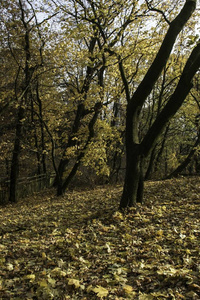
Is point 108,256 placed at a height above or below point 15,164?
below

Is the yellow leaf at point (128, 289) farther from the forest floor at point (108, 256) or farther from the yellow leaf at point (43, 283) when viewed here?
the yellow leaf at point (43, 283)

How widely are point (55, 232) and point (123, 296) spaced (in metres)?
3.14

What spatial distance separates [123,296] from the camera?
9.31 ft

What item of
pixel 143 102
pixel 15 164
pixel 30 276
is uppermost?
pixel 143 102

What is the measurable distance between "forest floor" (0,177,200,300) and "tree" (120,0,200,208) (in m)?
0.77

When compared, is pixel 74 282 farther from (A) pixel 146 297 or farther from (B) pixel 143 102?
(B) pixel 143 102

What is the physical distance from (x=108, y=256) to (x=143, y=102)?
13.1 feet

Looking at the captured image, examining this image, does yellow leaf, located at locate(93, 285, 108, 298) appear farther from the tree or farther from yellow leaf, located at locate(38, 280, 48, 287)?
the tree

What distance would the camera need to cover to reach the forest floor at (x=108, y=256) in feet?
9.77

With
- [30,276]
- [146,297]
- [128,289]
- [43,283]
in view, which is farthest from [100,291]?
[30,276]

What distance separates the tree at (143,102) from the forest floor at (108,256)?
77 cm

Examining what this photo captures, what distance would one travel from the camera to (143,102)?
20.9ft

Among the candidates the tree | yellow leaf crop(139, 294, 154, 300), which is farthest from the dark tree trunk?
yellow leaf crop(139, 294, 154, 300)

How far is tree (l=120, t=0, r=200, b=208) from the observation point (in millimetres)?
5648
